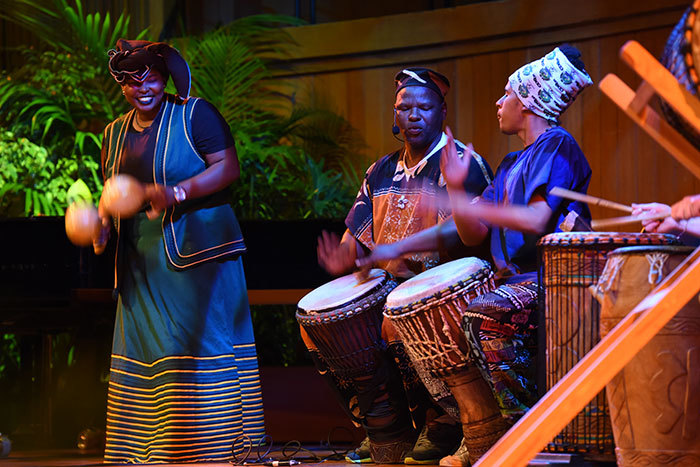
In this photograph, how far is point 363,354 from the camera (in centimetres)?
355

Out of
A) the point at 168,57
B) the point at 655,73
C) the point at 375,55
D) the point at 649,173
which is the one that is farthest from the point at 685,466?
the point at 375,55

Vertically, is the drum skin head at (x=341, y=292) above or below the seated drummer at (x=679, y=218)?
below

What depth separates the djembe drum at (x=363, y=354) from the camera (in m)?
3.50

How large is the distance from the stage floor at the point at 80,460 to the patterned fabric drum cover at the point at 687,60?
1.53 metres

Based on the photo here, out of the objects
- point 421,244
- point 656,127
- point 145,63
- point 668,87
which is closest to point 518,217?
point 421,244

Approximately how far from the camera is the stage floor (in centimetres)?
333

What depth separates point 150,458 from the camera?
3662 millimetres

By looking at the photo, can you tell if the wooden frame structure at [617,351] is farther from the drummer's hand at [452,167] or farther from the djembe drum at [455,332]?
the djembe drum at [455,332]

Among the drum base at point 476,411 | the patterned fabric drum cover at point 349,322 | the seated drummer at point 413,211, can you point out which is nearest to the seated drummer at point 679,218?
the drum base at point 476,411

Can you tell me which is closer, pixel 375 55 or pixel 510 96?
pixel 510 96

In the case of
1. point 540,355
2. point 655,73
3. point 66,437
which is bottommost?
point 66,437

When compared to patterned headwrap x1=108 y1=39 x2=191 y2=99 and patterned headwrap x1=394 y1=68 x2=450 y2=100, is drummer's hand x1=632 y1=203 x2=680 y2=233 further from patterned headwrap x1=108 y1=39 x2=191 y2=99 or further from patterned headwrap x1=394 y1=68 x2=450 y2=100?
patterned headwrap x1=108 y1=39 x2=191 y2=99

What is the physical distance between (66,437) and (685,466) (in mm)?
4018

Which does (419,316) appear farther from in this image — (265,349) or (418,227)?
(265,349)
